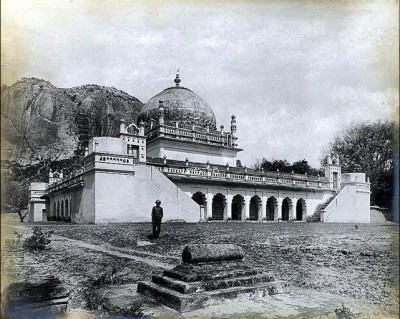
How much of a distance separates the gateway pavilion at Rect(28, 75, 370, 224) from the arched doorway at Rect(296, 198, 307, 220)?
0.21ft

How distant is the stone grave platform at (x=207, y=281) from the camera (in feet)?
15.8

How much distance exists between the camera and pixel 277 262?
7.85 meters

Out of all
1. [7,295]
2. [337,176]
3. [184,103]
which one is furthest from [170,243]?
[184,103]

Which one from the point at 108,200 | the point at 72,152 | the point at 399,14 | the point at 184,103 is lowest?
the point at 108,200

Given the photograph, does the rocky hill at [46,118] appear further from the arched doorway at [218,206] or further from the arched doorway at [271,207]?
the arched doorway at [271,207]

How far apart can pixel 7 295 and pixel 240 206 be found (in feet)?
59.3

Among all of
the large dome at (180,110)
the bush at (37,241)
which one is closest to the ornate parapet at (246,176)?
the large dome at (180,110)

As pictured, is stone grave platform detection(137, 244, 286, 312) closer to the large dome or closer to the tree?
the tree

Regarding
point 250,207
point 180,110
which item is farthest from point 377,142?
point 180,110

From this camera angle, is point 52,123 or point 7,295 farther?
point 52,123

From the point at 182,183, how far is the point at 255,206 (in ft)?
21.1

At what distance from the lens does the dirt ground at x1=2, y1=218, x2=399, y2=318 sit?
516 centimetres

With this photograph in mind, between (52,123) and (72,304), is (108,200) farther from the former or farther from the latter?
(72,304)

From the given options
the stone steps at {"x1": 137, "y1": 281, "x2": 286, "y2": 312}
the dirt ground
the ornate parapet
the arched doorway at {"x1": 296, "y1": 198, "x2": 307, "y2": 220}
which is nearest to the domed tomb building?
the ornate parapet
